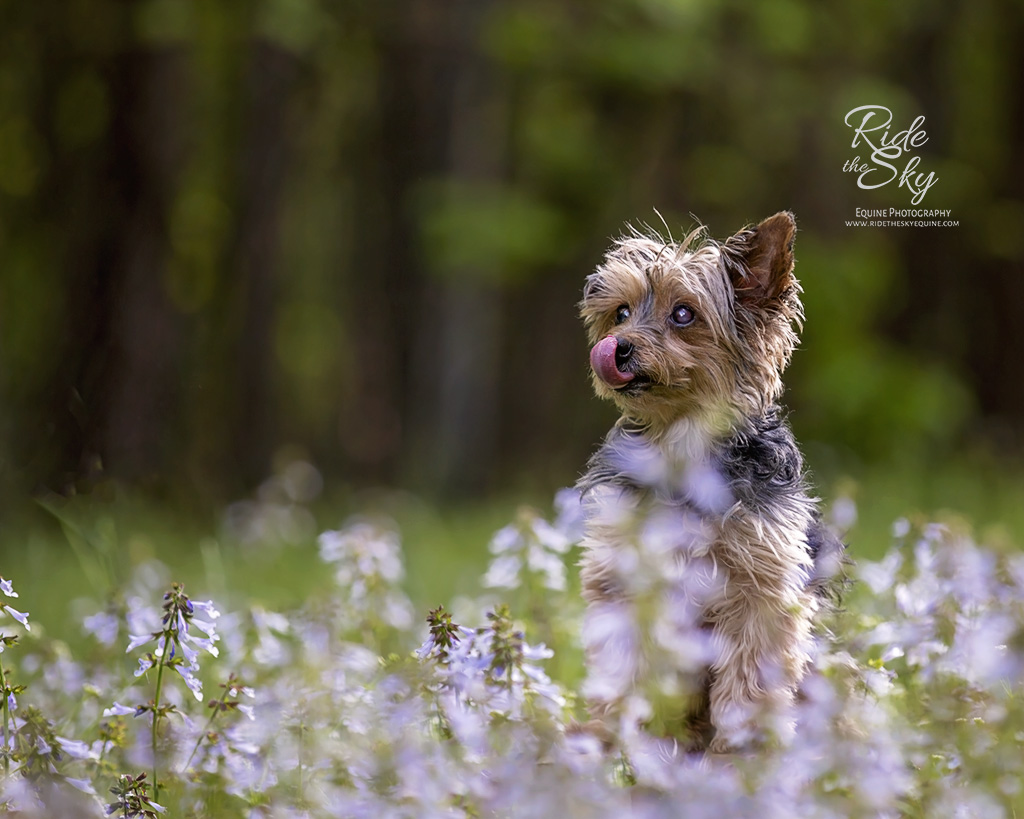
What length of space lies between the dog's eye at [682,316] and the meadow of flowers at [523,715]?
0.70m

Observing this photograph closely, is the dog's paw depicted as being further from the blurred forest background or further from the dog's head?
the blurred forest background

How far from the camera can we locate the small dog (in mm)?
3535

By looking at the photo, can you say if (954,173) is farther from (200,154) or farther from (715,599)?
(715,599)

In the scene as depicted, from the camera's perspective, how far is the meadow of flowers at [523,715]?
278cm

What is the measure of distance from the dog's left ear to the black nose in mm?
442

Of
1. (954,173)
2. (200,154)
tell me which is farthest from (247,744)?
(954,173)

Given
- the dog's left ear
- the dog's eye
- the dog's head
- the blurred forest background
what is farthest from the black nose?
the blurred forest background

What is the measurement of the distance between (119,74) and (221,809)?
7792mm

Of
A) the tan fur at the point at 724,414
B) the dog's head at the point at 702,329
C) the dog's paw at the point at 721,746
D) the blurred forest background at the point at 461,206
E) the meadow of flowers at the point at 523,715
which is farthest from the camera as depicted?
the blurred forest background at the point at 461,206

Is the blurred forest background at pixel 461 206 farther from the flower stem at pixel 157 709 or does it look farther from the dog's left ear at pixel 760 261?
the dog's left ear at pixel 760 261

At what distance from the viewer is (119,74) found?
32.1 ft

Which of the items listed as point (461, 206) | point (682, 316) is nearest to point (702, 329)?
point (682, 316)

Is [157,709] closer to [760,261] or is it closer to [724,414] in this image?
[724,414]

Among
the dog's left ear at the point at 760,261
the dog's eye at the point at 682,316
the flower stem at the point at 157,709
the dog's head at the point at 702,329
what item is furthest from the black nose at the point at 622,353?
the flower stem at the point at 157,709
